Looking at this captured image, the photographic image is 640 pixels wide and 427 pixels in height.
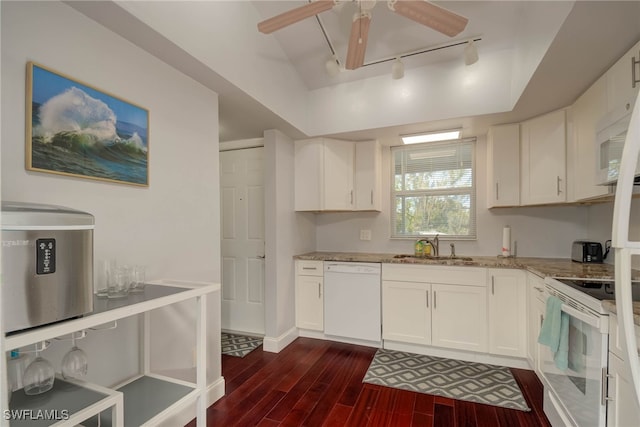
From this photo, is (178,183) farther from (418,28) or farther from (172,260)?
(418,28)

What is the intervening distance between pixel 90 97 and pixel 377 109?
7.46 feet

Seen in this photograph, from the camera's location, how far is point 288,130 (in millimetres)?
2992

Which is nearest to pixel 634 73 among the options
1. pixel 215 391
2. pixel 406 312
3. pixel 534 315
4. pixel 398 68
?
pixel 398 68

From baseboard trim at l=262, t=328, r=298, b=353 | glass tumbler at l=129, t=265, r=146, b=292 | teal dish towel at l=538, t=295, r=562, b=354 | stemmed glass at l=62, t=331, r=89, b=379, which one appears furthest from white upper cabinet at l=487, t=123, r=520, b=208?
stemmed glass at l=62, t=331, r=89, b=379

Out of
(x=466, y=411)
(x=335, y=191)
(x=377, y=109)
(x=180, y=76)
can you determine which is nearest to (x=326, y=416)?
(x=466, y=411)

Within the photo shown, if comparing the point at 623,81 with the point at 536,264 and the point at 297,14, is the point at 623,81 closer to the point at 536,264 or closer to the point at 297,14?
the point at 536,264

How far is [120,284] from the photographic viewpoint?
1273 mm

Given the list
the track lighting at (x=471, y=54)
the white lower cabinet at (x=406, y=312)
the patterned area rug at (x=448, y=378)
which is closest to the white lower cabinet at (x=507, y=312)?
the patterned area rug at (x=448, y=378)

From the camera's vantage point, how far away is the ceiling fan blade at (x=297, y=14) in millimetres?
1575

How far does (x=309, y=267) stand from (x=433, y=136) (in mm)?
1912

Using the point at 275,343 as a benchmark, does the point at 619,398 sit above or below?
above

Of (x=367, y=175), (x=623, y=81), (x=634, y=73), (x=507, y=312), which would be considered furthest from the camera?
(x=367, y=175)

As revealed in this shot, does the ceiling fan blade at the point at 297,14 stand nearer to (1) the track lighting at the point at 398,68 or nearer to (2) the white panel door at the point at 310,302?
(1) the track lighting at the point at 398,68

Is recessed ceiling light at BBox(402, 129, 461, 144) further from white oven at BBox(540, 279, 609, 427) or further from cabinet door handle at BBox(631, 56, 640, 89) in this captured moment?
white oven at BBox(540, 279, 609, 427)
